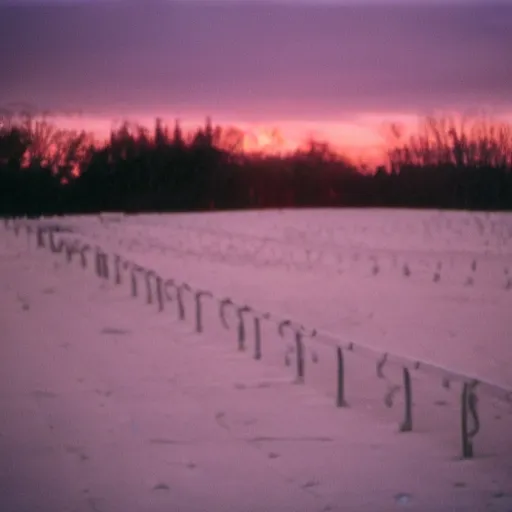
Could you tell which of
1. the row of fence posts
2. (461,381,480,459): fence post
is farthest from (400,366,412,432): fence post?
(461,381,480,459): fence post

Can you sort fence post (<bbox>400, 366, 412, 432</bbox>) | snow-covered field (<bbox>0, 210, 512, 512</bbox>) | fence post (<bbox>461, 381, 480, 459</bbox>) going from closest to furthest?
1. snow-covered field (<bbox>0, 210, 512, 512</bbox>)
2. fence post (<bbox>461, 381, 480, 459</bbox>)
3. fence post (<bbox>400, 366, 412, 432</bbox>)

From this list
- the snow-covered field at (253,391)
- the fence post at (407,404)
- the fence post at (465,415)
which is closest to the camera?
the snow-covered field at (253,391)

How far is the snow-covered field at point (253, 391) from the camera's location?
4109mm

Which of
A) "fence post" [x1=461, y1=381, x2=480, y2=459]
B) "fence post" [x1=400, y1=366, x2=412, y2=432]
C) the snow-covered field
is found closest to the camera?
the snow-covered field

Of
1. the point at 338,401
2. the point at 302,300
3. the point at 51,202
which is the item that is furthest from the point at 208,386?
the point at 302,300

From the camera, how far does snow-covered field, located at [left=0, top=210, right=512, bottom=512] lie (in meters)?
4.11

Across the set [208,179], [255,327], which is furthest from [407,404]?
[208,179]

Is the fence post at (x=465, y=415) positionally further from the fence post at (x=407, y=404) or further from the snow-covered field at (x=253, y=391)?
the fence post at (x=407, y=404)

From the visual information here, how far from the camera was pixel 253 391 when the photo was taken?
5.98 meters

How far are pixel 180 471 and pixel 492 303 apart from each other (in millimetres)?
6291

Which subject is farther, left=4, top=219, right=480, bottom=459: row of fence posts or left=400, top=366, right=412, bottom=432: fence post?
left=400, top=366, right=412, bottom=432: fence post

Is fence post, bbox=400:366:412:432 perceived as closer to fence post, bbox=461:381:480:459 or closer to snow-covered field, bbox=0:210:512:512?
snow-covered field, bbox=0:210:512:512

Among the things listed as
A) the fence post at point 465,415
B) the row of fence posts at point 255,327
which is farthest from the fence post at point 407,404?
the fence post at point 465,415

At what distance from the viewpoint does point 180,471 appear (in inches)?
170
